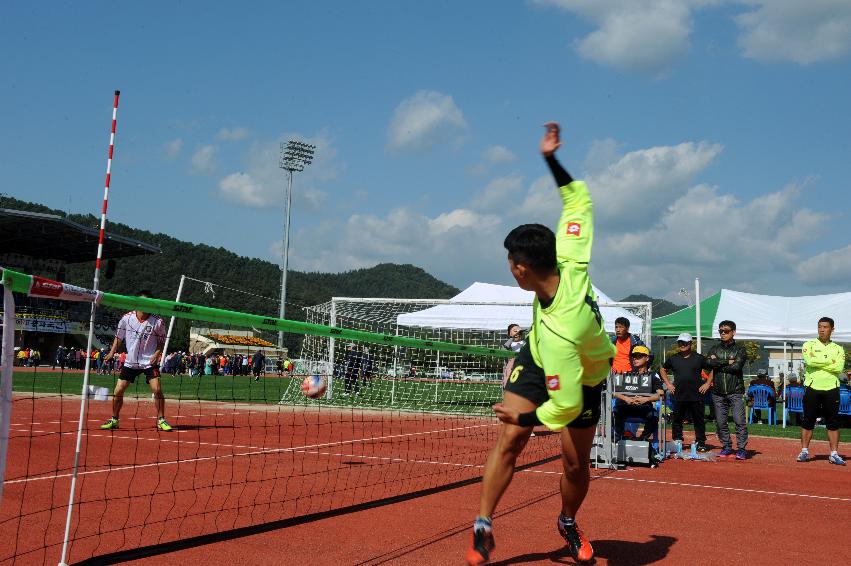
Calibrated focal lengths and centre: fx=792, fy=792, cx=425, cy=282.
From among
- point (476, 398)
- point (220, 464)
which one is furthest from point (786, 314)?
point (220, 464)

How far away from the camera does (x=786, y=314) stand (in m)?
21.0

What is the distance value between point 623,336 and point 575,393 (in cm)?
677

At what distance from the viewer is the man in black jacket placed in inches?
450

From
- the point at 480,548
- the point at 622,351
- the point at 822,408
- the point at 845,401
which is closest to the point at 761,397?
the point at 845,401

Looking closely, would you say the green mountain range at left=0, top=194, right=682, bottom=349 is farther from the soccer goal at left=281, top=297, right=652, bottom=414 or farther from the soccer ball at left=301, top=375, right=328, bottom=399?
the soccer ball at left=301, top=375, right=328, bottom=399

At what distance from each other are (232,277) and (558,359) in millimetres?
129119

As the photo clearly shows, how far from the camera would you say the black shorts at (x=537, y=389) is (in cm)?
433

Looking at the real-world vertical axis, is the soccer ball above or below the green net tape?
below

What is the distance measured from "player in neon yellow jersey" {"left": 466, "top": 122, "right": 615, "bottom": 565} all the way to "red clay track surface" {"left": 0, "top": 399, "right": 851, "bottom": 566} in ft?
1.94

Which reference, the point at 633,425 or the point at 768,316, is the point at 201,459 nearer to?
the point at 633,425

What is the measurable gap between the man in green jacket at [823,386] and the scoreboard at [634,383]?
8.83 ft

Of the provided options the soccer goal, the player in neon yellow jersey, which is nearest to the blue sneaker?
the soccer goal

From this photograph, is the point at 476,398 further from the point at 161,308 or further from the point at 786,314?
the point at 161,308

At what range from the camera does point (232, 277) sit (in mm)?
129000
